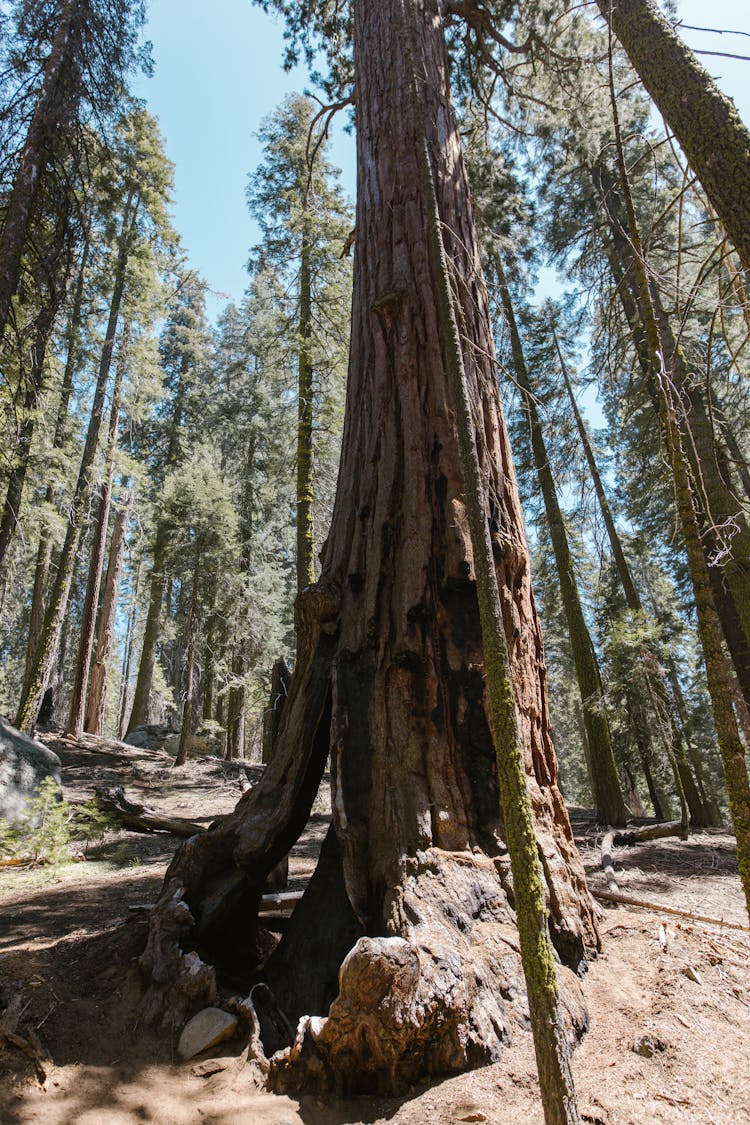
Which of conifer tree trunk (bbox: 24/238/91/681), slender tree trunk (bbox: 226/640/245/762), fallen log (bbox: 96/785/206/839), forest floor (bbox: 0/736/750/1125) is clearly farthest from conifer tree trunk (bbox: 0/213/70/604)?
slender tree trunk (bbox: 226/640/245/762)

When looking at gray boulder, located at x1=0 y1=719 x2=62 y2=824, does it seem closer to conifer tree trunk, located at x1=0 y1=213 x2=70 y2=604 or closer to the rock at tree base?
conifer tree trunk, located at x1=0 y1=213 x2=70 y2=604

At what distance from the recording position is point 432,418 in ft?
12.4

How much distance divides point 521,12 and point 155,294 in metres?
11.0

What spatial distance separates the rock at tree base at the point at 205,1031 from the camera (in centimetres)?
248

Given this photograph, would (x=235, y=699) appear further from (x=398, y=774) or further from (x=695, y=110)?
(x=695, y=110)

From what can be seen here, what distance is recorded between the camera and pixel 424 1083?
2.18 metres

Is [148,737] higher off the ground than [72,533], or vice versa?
[72,533]

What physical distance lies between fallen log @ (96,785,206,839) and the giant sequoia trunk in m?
4.45

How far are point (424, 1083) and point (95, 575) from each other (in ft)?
47.3

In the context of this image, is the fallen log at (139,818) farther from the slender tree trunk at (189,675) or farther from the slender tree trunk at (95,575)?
the slender tree trunk at (95,575)

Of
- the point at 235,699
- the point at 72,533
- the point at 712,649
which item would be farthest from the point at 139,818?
the point at 235,699

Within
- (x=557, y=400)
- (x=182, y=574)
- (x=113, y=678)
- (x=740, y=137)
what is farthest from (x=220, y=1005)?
(x=113, y=678)

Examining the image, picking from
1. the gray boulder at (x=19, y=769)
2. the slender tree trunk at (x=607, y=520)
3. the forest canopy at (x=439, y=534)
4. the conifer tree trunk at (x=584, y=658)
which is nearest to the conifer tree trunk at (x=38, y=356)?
the forest canopy at (x=439, y=534)

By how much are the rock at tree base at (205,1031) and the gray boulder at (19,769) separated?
208 inches
